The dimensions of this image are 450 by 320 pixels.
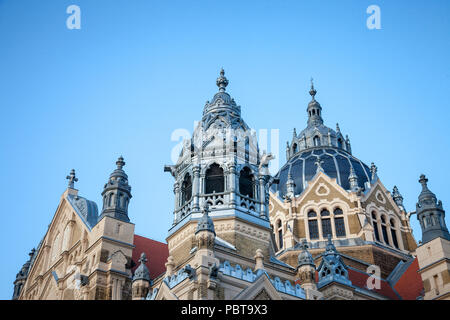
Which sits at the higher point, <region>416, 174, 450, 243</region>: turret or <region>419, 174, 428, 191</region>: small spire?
<region>419, 174, 428, 191</region>: small spire

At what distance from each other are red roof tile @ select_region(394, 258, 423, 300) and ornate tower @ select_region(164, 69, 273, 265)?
1199 centimetres

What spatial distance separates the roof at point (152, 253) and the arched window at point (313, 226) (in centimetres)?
1362

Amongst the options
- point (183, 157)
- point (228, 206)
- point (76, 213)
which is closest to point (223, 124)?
point (183, 157)

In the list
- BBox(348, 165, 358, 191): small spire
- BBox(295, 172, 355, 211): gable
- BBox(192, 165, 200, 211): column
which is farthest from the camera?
BBox(348, 165, 358, 191): small spire

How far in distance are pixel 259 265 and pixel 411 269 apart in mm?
17075

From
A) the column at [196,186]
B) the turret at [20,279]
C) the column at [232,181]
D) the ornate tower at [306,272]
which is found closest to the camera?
the ornate tower at [306,272]

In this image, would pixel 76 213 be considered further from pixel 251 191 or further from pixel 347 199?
pixel 347 199

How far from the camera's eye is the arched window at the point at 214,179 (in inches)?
961

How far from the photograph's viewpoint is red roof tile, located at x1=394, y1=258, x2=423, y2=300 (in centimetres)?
3200

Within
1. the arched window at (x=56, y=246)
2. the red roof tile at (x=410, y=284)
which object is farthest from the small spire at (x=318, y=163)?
the arched window at (x=56, y=246)

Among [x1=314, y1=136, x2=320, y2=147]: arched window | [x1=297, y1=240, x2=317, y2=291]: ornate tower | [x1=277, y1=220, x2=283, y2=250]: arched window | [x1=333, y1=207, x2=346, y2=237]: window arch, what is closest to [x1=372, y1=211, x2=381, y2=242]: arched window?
[x1=333, y1=207, x2=346, y2=237]: window arch

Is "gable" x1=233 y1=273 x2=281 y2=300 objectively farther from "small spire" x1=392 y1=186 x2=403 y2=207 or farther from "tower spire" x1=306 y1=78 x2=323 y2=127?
"tower spire" x1=306 y1=78 x2=323 y2=127

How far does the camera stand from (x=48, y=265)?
26.4 m

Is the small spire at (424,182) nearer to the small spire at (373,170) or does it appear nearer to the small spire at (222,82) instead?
the small spire at (222,82)
